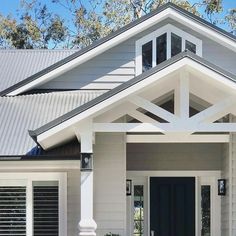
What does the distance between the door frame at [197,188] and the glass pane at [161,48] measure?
8.80 feet

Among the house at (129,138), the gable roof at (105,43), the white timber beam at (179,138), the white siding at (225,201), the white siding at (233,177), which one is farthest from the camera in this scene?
the gable roof at (105,43)

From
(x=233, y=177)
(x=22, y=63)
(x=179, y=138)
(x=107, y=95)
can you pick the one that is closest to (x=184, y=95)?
(x=107, y=95)

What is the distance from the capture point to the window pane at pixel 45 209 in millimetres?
11734

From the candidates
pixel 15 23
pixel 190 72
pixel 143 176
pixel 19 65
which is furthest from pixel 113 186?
pixel 15 23

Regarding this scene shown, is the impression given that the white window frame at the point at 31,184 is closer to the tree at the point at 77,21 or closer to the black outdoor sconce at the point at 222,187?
the black outdoor sconce at the point at 222,187

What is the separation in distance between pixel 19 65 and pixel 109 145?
5.52 meters

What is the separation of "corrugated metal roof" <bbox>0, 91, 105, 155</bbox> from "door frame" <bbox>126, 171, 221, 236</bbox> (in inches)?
83.0

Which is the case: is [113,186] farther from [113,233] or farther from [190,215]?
[190,215]

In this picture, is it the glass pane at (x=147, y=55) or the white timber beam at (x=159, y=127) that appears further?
the glass pane at (x=147, y=55)

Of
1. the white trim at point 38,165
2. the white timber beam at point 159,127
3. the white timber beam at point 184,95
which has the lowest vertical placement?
the white trim at point 38,165

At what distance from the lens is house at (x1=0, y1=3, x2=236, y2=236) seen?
10031 mm

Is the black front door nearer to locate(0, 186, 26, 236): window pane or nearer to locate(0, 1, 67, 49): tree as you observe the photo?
locate(0, 186, 26, 236): window pane

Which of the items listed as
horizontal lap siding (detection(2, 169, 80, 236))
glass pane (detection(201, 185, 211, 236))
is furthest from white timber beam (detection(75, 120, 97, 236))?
glass pane (detection(201, 185, 211, 236))

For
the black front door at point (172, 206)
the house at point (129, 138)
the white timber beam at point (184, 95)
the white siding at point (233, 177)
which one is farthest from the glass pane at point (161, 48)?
the white timber beam at point (184, 95)
